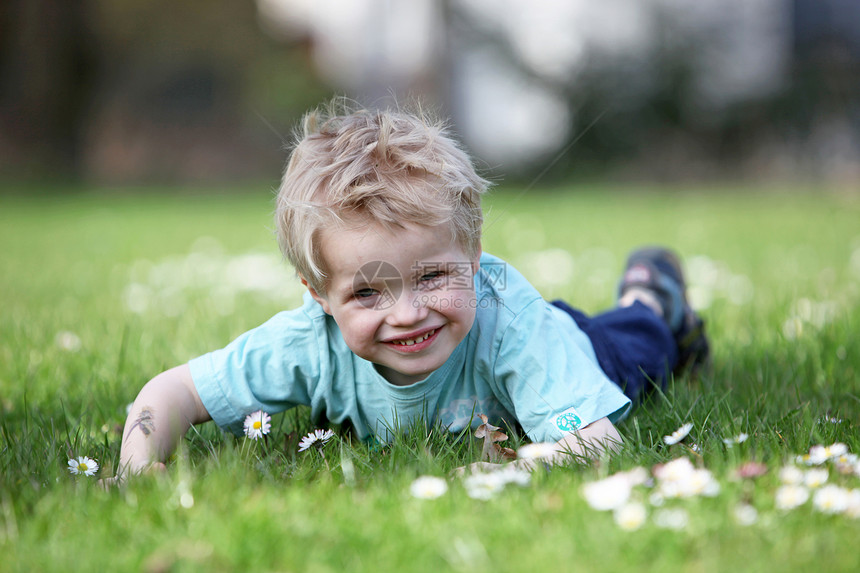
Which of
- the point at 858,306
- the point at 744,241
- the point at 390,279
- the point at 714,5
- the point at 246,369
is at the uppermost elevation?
the point at 714,5

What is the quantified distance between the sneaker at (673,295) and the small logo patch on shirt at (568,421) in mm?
960

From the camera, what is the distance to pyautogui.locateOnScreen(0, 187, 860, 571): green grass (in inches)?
52.8

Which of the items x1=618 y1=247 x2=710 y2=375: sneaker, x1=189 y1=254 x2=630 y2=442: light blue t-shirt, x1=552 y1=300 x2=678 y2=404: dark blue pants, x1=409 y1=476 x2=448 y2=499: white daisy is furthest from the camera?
x1=618 y1=247 x2=710 y2=375: sneaker

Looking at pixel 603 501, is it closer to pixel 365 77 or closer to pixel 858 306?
pixel 858 306

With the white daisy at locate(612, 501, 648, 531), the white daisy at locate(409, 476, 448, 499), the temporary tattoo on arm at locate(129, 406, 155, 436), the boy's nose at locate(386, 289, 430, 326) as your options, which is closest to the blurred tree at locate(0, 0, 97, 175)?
the temporary tattoo on arm at locate(129, 406, 155, 436)

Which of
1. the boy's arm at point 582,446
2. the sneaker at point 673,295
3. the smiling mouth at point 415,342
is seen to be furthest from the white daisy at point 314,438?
the sneaker at point 673,295

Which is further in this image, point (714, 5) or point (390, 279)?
point (714, 5)

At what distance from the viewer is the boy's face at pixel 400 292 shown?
6.10 ft

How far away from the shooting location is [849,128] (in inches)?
459

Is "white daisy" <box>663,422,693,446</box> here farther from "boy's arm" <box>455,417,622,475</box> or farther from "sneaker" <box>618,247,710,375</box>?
"sneaker" <box>618,247,710,375</box>

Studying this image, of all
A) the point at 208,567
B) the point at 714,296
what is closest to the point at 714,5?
the point at 714,296

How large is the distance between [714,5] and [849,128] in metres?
2.68

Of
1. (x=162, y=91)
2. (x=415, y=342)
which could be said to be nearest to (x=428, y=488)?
(x=415, y=342)

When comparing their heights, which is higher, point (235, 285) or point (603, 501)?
point (603, 501)
